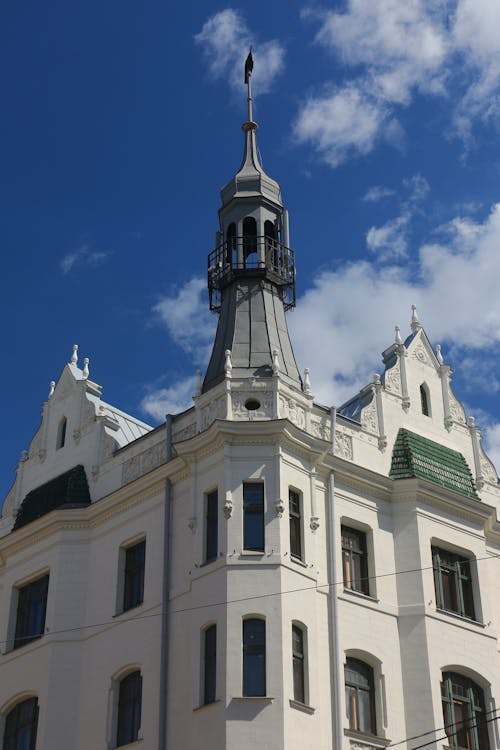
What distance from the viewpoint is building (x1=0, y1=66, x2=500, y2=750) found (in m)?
34.5

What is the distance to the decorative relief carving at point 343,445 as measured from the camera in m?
39.3

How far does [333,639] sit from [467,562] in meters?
6.49

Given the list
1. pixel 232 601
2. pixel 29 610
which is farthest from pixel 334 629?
pixel 29 610

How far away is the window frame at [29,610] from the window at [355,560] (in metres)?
9.57

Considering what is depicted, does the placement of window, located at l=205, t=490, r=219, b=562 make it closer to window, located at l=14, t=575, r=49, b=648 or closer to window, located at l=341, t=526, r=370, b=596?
window, located at l=341, t=526, r=370, b=596

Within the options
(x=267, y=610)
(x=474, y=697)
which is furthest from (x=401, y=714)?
(x=267, y=610)

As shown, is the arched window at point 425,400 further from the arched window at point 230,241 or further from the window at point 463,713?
the window at point 463,713

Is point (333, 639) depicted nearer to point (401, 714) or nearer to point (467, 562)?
point (401, 714)

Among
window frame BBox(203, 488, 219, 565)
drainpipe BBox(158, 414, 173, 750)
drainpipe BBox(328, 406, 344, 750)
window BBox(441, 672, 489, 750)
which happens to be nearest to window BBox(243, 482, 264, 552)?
window frame BBox(203, 488, 219, 565)

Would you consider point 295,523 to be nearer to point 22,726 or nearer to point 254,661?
point 254,661

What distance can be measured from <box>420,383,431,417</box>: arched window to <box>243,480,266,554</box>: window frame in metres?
8.74

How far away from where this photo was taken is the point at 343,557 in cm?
3803

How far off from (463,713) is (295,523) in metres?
7.50

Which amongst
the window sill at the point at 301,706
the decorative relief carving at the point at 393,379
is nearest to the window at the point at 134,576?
the window sill at the point at 301,706
